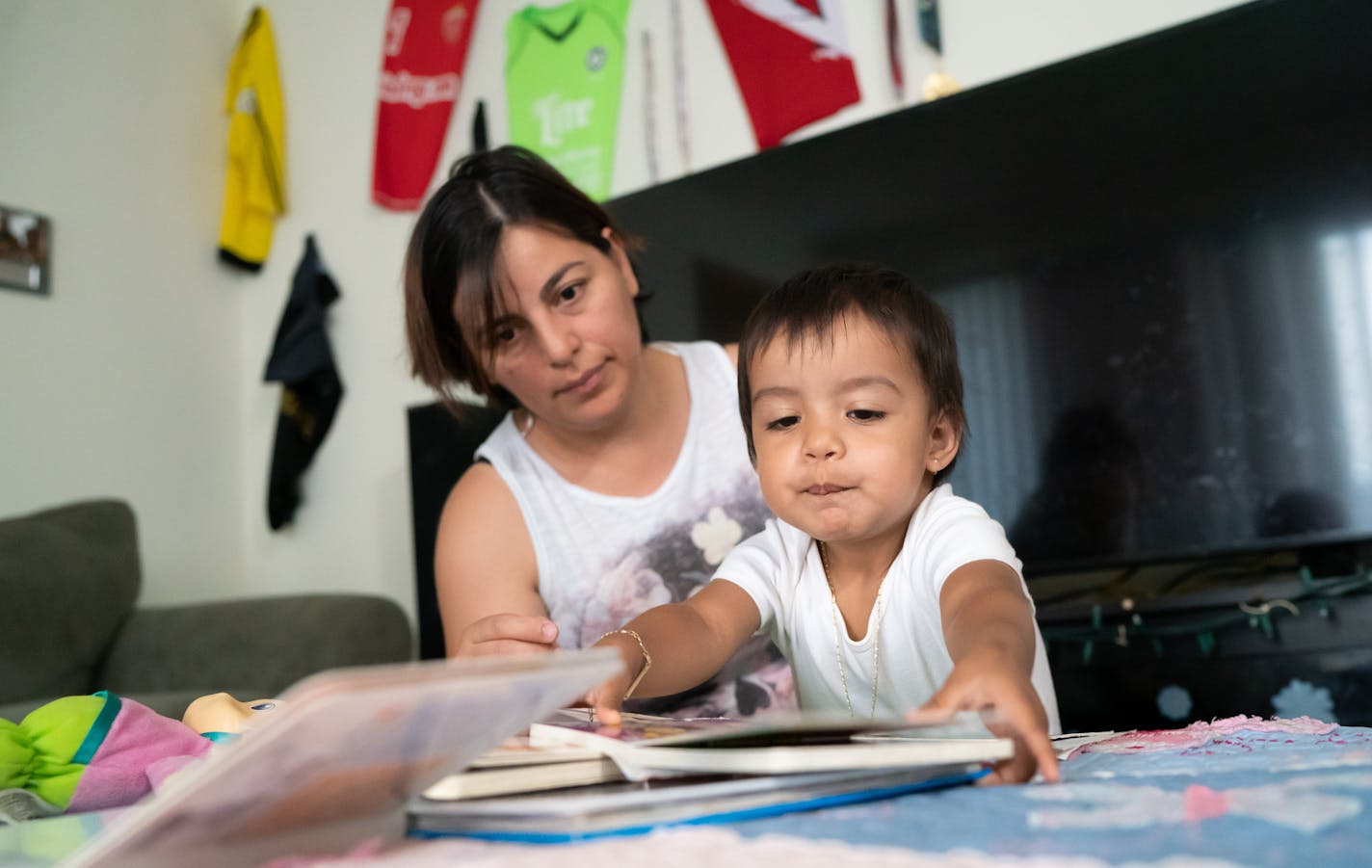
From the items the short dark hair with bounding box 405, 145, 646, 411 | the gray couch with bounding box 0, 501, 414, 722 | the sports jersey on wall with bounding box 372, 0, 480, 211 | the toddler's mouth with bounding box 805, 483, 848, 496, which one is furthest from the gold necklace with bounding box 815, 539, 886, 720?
the sports jersey on wall with bounding box 372, 0, 480, 211

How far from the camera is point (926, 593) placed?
0.96m

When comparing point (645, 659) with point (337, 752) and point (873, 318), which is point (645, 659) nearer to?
point (873, 318)

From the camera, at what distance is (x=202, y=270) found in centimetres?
321

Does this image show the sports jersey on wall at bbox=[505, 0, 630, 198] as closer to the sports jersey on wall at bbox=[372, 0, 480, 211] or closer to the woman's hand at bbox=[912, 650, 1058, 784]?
the sports jersey on wall at bbox=[372, 0, 480, 211]

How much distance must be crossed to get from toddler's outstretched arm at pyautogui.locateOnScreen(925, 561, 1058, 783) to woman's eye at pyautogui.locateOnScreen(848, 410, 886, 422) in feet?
0.54

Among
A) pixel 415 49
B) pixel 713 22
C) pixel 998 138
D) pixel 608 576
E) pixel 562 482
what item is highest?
pixel 415 49

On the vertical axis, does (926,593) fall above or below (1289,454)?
below

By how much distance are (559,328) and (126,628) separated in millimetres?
1532

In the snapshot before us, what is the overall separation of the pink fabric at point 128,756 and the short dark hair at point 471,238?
0.67 m

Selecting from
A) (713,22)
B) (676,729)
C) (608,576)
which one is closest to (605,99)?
(713,22)

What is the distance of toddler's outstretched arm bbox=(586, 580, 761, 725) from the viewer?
86cm

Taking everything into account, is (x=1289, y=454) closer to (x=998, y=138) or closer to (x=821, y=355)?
(x=998, y=138)

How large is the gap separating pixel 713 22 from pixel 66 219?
1.67m

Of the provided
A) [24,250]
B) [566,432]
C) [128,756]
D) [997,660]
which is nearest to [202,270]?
[24,250]
